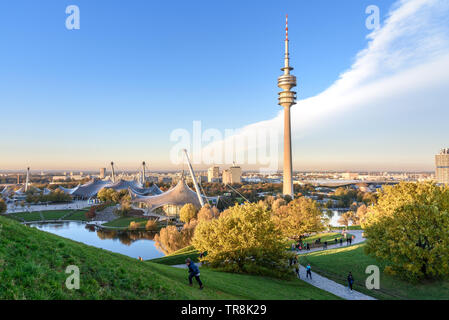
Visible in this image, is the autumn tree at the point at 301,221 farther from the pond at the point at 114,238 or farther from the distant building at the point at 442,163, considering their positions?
the distant building at the point at 442,163

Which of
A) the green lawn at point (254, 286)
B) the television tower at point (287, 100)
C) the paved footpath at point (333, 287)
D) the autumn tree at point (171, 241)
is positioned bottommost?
the autumn tree at point (171, 241)

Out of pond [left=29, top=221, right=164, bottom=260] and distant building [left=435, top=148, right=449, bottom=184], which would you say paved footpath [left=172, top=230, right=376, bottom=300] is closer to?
pond [left=29, top=221, right=164, bottom=260]

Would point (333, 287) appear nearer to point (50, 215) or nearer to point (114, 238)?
point (114, 238)

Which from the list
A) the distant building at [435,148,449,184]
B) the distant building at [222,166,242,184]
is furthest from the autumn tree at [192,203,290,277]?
the distant building at [435,148,449,184]

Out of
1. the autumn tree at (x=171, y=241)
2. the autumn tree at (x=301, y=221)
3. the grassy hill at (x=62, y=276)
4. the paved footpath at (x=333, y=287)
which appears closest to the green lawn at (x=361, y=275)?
the paved footpath at (x=333, y=287)

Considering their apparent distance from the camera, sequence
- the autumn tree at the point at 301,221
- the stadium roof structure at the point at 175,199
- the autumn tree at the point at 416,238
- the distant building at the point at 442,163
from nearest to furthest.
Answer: the autumn tree at the point at 416,238 < the autumn tree at the point at 301,221 < the stadium roof structure at the point at 175,199 < the distant building at the point at 442,163

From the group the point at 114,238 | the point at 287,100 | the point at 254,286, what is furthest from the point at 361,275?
the point at 287,100
